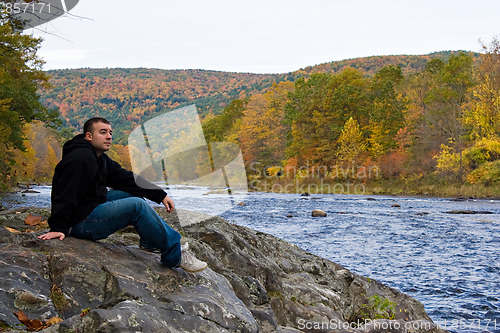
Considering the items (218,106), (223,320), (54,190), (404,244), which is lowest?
(404,244)

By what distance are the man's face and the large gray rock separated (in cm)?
104

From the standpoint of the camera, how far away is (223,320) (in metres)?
4.22

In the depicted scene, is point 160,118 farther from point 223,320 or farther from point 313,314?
point 313,314

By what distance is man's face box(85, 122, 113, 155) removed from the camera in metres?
4.64

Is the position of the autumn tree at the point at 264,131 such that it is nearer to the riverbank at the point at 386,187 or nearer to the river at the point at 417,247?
the riverbank at the point at 386,187

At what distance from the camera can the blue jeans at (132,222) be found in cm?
454

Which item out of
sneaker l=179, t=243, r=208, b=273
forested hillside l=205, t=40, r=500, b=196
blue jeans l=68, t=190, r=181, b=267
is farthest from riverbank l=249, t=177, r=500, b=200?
blue jeans l=68, t=190, r=181, b=267

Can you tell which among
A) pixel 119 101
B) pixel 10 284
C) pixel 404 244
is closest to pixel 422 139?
pixel 404 244

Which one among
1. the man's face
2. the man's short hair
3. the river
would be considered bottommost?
the river

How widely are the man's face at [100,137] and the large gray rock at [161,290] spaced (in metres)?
1.04

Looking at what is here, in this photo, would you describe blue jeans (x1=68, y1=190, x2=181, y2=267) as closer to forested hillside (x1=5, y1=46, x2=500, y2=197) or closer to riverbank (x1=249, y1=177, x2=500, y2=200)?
forested hillside (x1=5, y1=46, x2=500, y2=197)

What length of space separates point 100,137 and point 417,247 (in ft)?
47.8

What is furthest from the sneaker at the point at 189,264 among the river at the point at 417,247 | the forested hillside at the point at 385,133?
the forested hillside at the point at 385,133

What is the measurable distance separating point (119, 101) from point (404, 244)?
121735 millimetres
